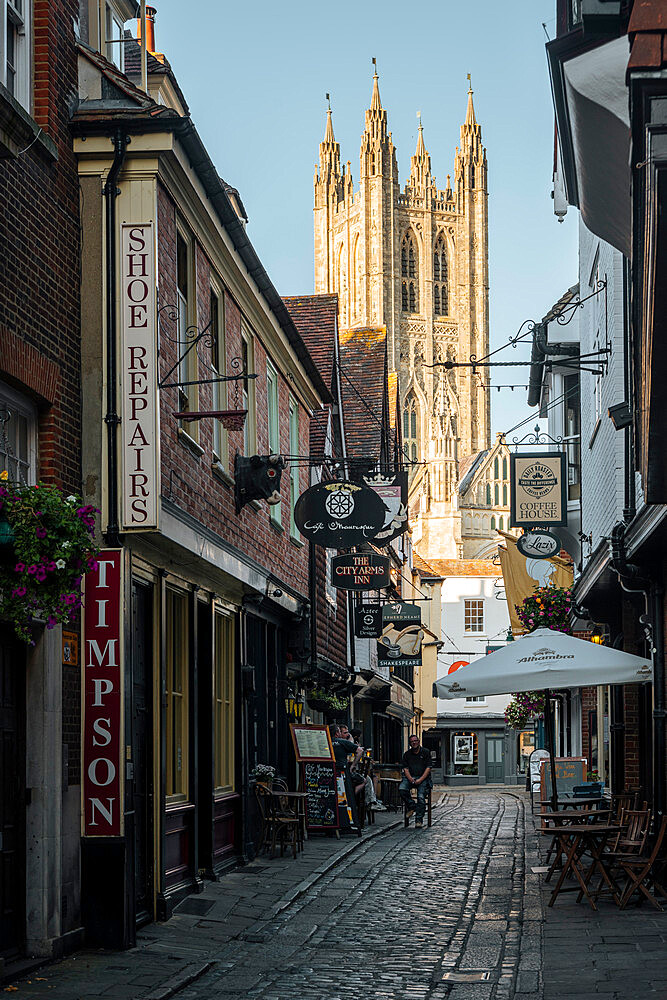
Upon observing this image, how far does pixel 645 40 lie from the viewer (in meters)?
5.43

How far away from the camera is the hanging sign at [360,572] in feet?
71.6

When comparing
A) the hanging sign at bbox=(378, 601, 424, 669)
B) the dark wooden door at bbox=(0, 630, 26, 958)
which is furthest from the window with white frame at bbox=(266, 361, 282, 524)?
the hanging sign at bbox=(378, 601, 424, 669)

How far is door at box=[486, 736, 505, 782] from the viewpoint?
69250 mm

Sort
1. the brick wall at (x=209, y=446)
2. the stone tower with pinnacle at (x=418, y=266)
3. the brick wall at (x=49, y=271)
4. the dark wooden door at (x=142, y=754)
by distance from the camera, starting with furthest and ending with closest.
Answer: the stone tower with pinnacle at (x=418, y=266) < the brick wall at (x=209, y=446) < the dark wooden door at (x=142, y=754) < the brick wall at (x=49, y=271)

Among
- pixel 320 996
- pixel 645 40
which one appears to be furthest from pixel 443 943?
pixel 645 40

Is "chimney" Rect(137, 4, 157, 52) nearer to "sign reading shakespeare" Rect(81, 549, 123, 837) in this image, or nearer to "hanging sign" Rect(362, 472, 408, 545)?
"sign reading shakespeare" Rect(81, 549, 123, 837)

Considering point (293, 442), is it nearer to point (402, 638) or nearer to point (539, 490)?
point (539, 490)

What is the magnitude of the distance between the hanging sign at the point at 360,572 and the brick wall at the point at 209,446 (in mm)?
2309

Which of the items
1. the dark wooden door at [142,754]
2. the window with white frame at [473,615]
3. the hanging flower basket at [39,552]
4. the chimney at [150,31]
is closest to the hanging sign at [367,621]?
the chimney at [150,31]

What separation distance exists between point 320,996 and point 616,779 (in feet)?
33.5

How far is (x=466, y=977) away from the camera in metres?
9.27

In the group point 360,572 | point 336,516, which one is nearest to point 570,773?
point 360,572

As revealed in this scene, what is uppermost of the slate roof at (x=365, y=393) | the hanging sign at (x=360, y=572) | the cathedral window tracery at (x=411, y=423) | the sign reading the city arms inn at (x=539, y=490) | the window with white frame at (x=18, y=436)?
the cathedral window tracery at (x=411, y=423)

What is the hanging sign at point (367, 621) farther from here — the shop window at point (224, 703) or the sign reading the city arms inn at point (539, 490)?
the shop window at point (224, 703)
